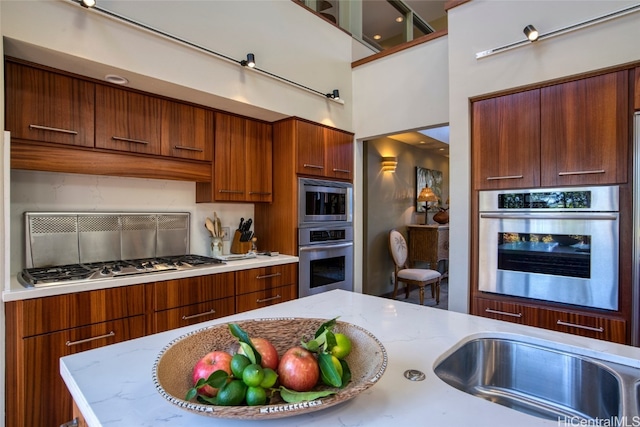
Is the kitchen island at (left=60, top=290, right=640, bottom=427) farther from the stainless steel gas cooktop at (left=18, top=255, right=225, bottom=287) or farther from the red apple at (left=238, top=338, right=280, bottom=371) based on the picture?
the stainless steel gas cooktop at (left=18, top=255, right=225, bottom=287)

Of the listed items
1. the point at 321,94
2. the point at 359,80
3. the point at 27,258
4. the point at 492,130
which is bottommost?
the point at 27,258

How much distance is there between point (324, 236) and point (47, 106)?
2.21 m

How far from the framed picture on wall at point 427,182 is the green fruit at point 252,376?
5407 millimetres

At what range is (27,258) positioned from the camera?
2.07 meters

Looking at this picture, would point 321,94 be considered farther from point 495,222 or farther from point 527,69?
point 495,222

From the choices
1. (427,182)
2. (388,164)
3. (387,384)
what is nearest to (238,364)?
(387,384)

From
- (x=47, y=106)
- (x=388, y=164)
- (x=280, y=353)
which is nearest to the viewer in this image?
(x=280, y=353)

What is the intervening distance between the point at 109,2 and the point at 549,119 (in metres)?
2.71

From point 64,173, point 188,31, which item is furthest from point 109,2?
point 64,173

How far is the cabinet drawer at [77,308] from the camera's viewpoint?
1643mm

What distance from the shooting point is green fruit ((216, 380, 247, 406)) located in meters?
0.61

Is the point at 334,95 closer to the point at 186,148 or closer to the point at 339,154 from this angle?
the point at 339,154

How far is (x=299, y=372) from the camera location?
67 centimetres

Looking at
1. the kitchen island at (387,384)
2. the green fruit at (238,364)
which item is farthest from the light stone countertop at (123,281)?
the green fruit at (238,364)
